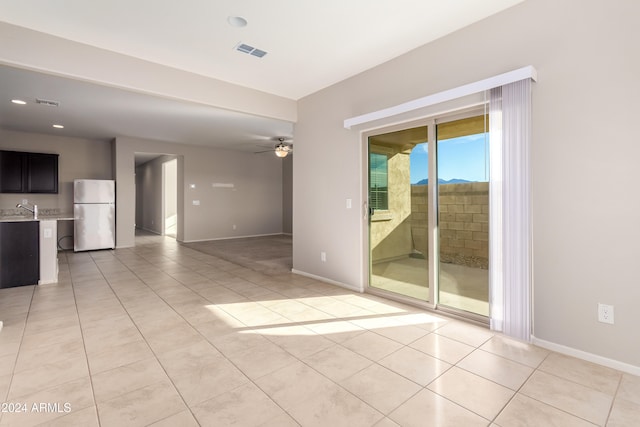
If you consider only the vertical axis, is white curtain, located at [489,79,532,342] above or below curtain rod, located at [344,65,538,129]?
below

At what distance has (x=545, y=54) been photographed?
2.48m

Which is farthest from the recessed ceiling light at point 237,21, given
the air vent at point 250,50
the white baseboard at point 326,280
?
the white baseboard at point 326,280

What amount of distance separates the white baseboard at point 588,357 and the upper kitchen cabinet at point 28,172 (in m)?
9.42

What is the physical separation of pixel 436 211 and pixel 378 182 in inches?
36.3

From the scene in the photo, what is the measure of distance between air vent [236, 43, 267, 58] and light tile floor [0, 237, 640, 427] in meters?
2.88

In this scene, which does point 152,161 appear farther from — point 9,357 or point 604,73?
point 604,73

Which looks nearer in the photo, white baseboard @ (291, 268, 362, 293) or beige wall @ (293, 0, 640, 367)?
beige wall @ (293, 0, 640, 367)

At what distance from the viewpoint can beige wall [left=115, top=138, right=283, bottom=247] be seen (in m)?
7.80

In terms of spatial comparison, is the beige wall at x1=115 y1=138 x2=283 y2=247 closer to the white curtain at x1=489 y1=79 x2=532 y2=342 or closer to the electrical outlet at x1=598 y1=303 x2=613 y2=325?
the white curtain at x1=489 y1=79 x2=532 y2=342

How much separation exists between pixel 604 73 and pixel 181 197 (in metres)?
8.90

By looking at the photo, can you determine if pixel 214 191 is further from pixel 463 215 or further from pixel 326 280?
pixel 463 215

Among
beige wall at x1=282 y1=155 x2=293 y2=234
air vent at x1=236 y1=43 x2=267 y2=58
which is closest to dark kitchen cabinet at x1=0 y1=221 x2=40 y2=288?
air vent at x1=236 y1=43 x2=267 y2=58

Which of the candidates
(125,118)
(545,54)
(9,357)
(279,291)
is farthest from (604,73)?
(125,118)

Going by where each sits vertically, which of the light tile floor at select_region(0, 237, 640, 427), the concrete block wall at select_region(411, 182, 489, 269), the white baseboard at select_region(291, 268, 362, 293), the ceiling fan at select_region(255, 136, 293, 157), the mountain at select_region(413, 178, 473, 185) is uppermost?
the ceiling fan at select_region(255, 136, 293, 157)
